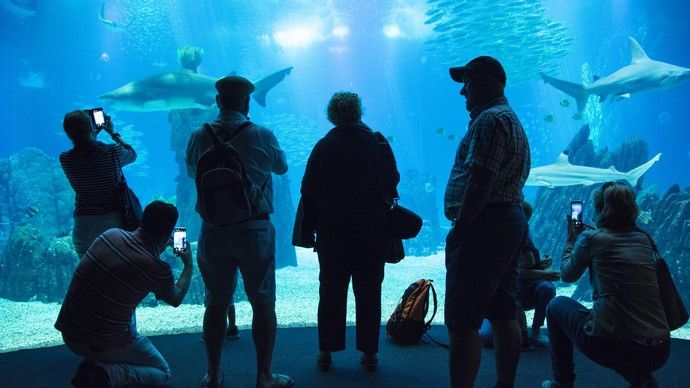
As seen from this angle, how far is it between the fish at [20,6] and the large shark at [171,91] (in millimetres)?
17780

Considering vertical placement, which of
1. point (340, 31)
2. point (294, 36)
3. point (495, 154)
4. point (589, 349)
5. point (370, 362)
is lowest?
point (370, 362)

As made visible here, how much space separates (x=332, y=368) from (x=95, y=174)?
2.31m

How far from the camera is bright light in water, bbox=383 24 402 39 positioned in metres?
40.9

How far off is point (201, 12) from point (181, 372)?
39.2 m

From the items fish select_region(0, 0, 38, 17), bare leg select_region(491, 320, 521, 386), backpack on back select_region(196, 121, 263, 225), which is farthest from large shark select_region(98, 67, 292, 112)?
fish select_region(0, 0, 38, 17)

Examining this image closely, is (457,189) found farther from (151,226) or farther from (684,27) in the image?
(684,27)

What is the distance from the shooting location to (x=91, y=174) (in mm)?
3525

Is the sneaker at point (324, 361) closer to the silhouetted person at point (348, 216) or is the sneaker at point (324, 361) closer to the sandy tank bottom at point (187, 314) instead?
the silhouetted person at point (348, 216)

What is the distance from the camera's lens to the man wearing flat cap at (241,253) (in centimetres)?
294

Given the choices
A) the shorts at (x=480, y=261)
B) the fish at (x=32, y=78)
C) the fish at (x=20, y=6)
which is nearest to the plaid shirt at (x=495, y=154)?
the shorts at (x=480, y=261)

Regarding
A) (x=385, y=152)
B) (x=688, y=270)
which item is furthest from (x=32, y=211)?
(x=688, y=270)

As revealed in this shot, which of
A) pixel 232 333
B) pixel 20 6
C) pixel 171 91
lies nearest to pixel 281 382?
pixel 232 333

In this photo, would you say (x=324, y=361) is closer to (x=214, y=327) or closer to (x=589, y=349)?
(x=214, y=327)

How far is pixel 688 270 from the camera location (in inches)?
302
